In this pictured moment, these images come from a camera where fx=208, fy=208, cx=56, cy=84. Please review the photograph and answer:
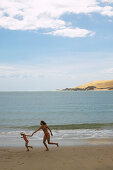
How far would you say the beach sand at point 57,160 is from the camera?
8594 millimetres

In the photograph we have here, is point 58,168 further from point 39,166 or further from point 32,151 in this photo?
point 32,151

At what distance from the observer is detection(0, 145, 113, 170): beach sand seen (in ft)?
28.2

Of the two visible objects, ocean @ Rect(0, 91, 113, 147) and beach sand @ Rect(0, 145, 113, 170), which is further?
ocean @ Rect(0, 91, 113, 147)

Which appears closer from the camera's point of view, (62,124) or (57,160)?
(57,160)

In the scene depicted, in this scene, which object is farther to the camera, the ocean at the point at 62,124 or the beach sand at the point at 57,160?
the ocean at the point at 62,124

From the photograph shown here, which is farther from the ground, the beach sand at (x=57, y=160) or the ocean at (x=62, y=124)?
the beach sand at (x=57, y=160)

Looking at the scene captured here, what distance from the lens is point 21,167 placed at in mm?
8617

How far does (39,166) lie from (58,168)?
85cm

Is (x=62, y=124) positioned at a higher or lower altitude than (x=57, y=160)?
lower

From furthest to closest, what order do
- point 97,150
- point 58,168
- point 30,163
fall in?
point 97,150, point 30,163, point 58,168

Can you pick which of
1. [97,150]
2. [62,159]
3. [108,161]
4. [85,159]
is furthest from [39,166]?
[97,150]

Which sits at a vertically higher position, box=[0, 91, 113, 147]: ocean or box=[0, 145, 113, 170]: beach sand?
box=[0, 145, 113, 170]: beach sand

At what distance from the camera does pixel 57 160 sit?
379 inches

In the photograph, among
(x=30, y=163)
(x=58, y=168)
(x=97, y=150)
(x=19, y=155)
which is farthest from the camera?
(x=97, y=150)
